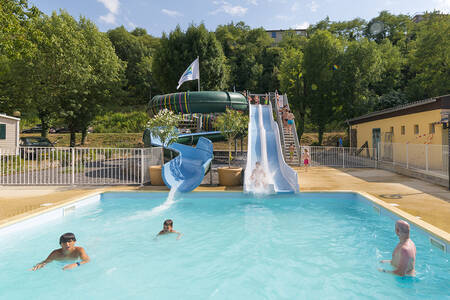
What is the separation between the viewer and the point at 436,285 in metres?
4.22

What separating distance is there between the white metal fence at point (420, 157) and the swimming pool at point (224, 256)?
509 cm

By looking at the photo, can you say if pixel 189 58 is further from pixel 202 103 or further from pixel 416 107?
pixel 416 107

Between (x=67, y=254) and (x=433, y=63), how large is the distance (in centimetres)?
3753

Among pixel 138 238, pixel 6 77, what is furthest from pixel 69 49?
pixel 138 238

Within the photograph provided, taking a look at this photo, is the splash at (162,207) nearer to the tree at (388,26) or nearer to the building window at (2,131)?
the building window at (2,131)

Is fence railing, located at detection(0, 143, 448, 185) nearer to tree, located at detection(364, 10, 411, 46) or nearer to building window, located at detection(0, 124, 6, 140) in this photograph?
building window, located at detection(0, 124, 6, 140)

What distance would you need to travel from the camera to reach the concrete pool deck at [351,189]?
21.6 feet

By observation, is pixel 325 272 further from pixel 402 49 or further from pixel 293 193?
pixel 402 49

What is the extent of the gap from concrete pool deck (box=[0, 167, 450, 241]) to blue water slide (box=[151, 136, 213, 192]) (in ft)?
1.49

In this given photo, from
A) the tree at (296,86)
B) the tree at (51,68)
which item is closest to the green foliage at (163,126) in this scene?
the tree at (51,68)

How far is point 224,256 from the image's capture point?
560cm

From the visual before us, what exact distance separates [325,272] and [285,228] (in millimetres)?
2208

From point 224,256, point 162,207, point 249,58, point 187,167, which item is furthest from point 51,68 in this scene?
point 249,58

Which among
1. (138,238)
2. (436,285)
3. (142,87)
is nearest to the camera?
(436,285)
